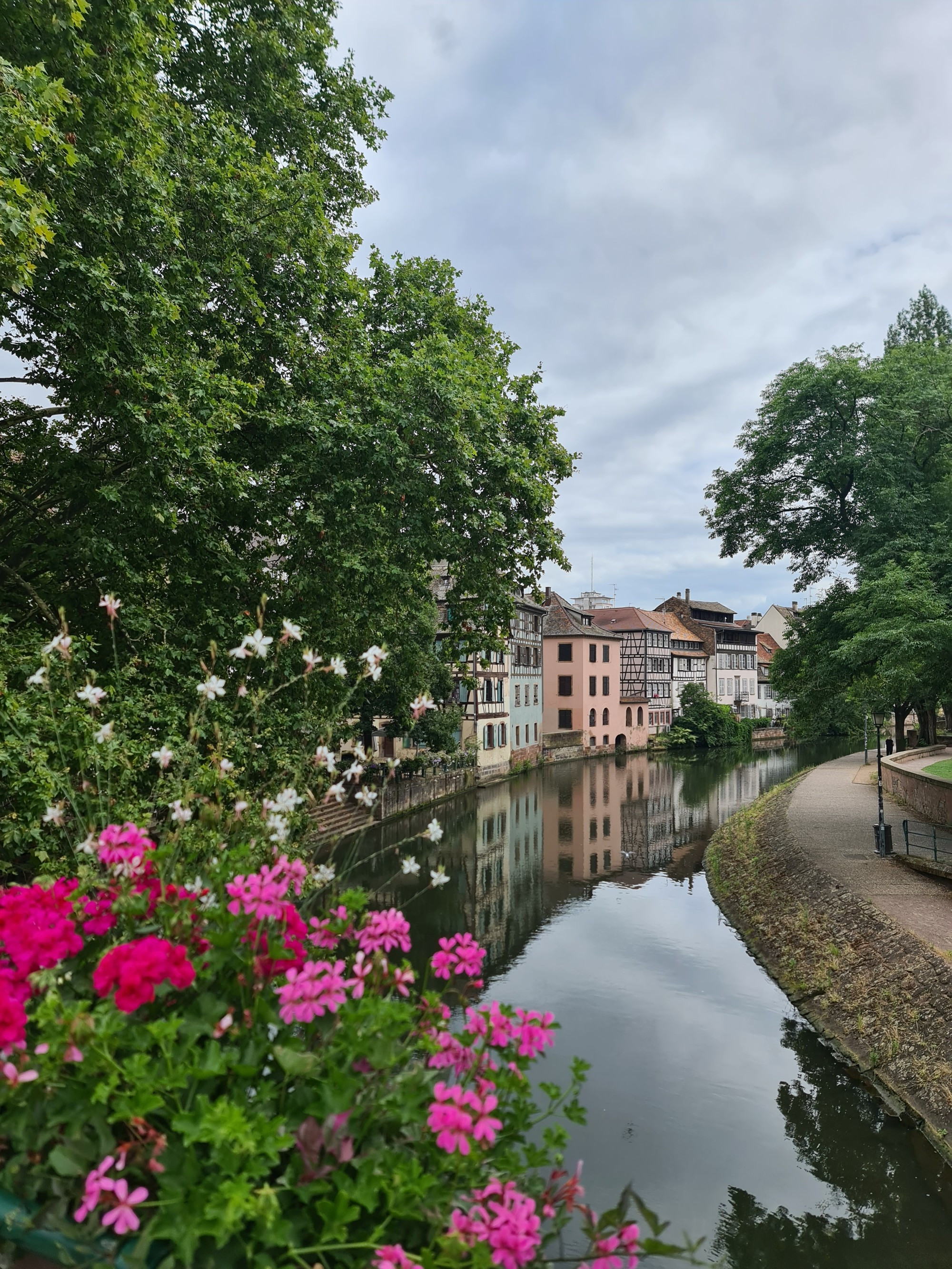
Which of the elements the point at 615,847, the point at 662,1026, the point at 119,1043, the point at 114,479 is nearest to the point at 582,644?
the point at 615,847

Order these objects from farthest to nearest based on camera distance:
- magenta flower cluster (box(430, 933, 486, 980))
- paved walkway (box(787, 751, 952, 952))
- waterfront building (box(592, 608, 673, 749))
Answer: waterfront building (box(592, 608, 673, 749)) < paved walkway (box(787, 751, 952, 952)) < magenta flower cluster (box(430, 933, 486, 980))

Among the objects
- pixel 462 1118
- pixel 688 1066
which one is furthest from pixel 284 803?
pixel 688 1066

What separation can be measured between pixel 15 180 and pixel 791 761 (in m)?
49.3

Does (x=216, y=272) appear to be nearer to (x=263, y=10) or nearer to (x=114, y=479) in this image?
(x=114, y=479)

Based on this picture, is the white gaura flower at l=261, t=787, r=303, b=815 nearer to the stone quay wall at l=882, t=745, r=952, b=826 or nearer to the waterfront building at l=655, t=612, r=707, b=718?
the stone quay wall at l=882, t=745, r=952, b=826

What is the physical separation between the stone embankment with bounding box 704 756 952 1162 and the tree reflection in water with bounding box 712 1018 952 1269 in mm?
354

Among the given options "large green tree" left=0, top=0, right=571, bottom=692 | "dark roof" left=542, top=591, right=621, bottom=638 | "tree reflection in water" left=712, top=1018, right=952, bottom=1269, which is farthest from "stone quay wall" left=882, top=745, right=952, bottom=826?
"dark roof" left=542, top=591, right=621, bottom=638

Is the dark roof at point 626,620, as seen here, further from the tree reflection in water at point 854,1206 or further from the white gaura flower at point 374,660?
the white gaura flower at point 374,660

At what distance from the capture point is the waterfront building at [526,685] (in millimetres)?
41719

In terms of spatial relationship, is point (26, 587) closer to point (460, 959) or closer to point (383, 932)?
point (383, 932)

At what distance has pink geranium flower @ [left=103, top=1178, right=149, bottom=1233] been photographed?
1.61 meters

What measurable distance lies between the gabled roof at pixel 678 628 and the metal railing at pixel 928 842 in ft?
141

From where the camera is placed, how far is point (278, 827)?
9.12 feet

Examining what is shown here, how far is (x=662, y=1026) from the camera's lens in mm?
11469
